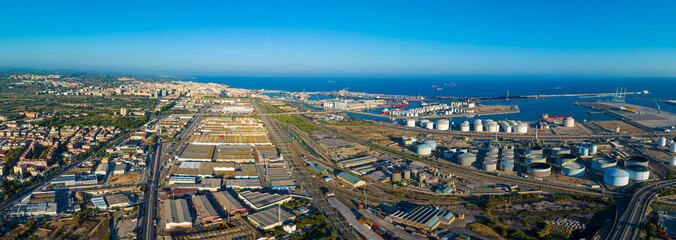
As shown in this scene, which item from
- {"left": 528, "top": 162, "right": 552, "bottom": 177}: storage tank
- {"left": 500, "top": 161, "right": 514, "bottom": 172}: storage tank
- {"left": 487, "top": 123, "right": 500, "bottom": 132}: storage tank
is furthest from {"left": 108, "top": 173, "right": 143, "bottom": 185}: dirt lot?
{"left": 487, "top": 123, "right": 500, "bottom": 132}: storage tank

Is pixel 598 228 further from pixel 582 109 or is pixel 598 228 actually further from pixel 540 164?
pixel 582 109

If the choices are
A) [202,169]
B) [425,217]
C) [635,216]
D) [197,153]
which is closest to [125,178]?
[202,169]

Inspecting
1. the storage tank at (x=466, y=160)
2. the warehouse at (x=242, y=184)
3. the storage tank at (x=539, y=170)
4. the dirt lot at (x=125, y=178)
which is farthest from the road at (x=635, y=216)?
the dirt lot at (x=125, y=178)

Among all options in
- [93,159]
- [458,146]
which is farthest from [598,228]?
[93,159]

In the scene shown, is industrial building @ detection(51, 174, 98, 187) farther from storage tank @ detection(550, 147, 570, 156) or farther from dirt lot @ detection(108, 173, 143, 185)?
storage tank @ detection(550, 147, 570, 156)

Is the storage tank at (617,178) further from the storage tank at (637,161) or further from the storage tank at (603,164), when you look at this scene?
the storage tank at (637,161)

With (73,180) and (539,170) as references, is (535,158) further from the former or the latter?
(73,180)

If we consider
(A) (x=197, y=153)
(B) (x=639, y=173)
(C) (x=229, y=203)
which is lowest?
(C) (x=229, y=203)
